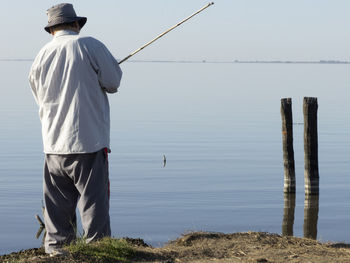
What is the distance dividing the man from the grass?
0.25ft

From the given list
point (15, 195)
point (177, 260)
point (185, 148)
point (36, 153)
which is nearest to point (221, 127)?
point (185, 148)

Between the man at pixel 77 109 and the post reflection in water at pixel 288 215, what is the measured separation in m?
8.07

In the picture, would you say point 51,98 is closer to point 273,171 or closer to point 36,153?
point 273,171

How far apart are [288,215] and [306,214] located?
391 millimetres

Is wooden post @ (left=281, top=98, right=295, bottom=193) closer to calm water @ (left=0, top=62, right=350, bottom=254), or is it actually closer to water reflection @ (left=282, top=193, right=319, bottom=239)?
water reflection @ (left=282, top=193, right=319, bottom=239)

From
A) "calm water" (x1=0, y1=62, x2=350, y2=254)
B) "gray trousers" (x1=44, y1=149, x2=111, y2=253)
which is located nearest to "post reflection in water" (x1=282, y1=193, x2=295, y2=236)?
"calm water" (x1=0, y1=62, x2=350, y2=254)

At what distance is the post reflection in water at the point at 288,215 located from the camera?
47.6ft

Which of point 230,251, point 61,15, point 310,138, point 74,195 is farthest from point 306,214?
point 61,15

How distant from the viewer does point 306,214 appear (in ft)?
51.4

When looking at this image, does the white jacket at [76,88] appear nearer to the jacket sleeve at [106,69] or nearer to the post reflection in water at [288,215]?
the jacket sleeve at [106,69]

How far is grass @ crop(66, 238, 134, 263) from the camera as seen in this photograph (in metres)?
6.58

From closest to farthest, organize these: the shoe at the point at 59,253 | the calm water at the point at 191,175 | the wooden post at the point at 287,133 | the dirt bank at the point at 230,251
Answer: the shoe at the point at 59,253, the dirt bank at the point at 230,251, the calm water at the point at 191,175, the wooden post at the point at 287,133

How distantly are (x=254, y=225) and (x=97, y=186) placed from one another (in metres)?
8.50

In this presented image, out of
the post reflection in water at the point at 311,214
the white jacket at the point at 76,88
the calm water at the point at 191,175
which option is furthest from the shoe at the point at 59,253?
the post reflection in water at the point at 311,214
